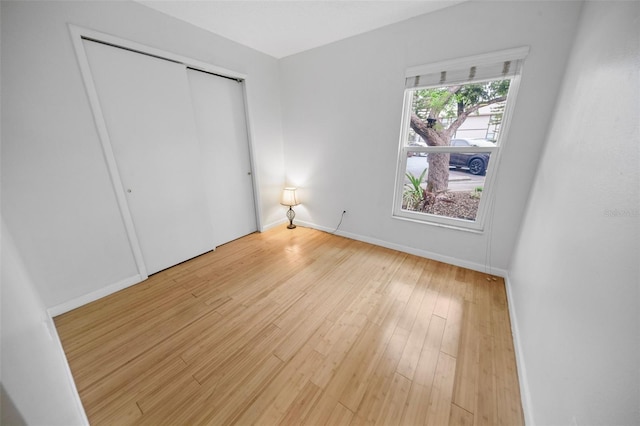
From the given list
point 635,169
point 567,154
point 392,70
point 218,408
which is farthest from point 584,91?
point 218,408

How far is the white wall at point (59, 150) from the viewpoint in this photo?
1479 millimetres

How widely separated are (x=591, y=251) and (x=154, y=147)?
122 inches

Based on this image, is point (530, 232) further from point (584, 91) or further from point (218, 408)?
point (218, 408)

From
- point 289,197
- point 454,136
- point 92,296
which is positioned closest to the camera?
point 92,296

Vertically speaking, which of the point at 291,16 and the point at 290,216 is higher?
the point at 291,16

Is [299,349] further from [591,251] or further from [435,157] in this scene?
[435,157]

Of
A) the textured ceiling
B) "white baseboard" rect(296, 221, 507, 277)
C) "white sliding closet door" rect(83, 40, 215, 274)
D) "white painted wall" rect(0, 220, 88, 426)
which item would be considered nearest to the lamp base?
"white baseboard" rect(296, 221, 507, 277)

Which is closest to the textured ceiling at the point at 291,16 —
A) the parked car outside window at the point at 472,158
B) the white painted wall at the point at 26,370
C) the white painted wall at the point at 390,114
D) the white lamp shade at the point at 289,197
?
the white painted wall at the point at 390,114

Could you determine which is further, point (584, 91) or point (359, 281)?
point (359, 281)

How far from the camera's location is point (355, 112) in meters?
2.69

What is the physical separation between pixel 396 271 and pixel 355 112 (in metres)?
1.92

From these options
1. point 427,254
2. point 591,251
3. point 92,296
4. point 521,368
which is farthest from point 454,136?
point 92,296

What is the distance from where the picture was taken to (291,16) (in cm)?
212

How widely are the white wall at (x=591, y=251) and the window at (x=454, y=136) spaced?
51 cm
